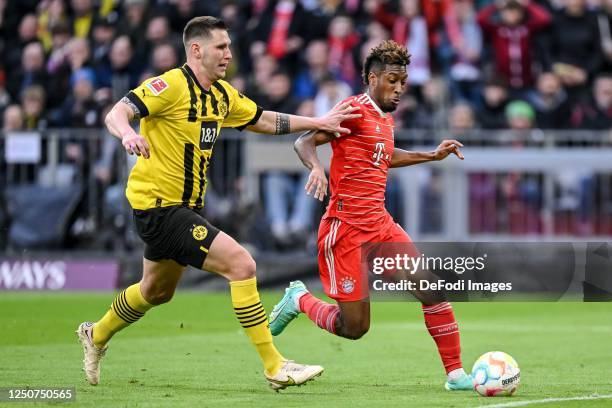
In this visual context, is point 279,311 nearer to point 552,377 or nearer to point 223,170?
point 552,377

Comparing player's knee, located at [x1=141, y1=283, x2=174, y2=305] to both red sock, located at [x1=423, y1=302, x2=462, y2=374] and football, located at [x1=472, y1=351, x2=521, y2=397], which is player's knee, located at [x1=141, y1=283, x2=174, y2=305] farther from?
football, located at [x1=472, y1=351, x2=521, y2=397]

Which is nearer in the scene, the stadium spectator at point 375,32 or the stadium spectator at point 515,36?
the stadium spectator at point 515,36

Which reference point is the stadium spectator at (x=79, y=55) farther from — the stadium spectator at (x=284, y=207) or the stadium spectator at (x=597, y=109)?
the stadium spectator at (x=597, y=109)

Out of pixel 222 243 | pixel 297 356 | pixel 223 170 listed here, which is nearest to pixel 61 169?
pixel 223 170

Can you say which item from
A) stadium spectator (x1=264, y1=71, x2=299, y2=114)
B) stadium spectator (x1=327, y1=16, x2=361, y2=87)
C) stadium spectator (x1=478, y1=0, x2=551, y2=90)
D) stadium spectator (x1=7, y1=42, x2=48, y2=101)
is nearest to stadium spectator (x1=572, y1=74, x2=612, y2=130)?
stadium spectator (x1=478, y1=0, x2=551, y2=90)

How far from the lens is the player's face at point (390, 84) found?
9.79 meters

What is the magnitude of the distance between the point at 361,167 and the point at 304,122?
1.74 feet

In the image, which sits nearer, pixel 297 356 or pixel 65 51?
pixel 297 356

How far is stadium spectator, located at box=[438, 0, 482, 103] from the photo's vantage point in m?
19.9

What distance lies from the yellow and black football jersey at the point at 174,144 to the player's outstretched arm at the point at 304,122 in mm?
543

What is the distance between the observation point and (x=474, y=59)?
66.1ft

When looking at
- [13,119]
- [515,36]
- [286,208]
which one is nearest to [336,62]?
[515,36]

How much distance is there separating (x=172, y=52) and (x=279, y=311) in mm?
9404

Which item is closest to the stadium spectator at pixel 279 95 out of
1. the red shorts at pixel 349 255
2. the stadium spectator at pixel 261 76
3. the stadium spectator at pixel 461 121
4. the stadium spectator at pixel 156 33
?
the stadium spectator at pixel 261 76
